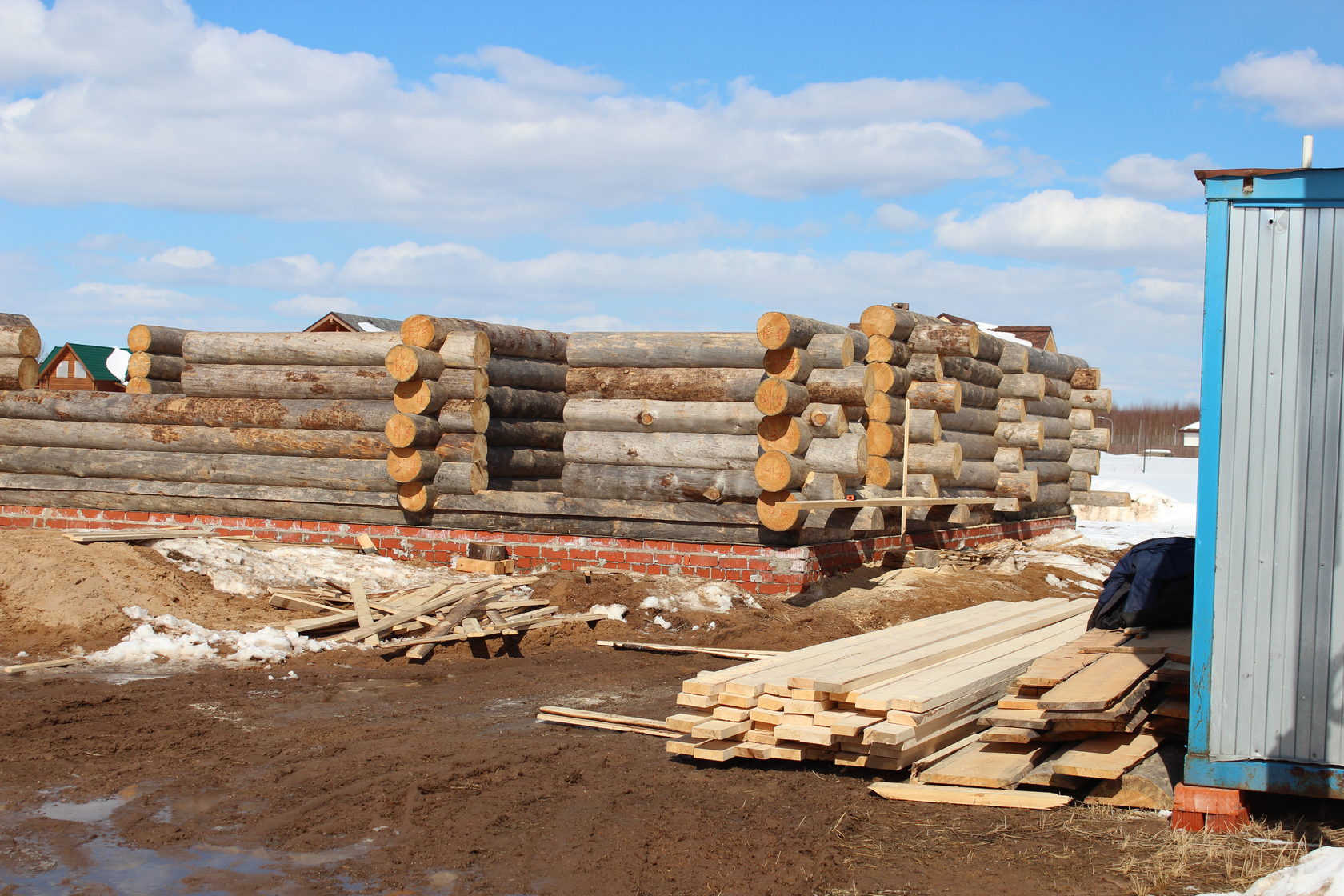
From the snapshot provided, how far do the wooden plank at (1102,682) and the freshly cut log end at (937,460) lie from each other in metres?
7.04

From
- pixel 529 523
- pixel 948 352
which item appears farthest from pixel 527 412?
pixel 948 352

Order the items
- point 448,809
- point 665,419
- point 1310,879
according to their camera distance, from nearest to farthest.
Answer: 1. point 1310,879
2. point 448,809
3. point 665,419

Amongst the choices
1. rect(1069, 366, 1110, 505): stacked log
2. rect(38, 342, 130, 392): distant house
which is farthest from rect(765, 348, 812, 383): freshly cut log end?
rect(38, 342, 130, 392): distant house

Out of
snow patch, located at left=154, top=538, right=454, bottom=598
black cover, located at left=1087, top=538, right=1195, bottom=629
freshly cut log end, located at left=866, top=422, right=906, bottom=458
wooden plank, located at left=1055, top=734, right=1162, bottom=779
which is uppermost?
freshly cut log end, located at left=866, top=422, right=906, bottom=458

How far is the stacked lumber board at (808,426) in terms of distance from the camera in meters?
10.8

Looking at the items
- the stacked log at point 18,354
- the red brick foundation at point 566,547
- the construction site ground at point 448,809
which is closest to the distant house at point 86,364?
the stacked log at point 18,354

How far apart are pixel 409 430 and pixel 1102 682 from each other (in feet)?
25.5

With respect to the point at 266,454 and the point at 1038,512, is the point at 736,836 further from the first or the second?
the point at 1038,512

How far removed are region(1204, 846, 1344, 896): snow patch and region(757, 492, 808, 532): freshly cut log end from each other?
259 inches

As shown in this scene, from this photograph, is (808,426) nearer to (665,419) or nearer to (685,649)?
(665,419)

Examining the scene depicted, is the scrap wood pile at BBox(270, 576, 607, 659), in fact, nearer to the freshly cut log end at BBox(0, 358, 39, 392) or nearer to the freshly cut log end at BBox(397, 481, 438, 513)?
the freshly cut log end at BBox(397, 481, 438, 513)

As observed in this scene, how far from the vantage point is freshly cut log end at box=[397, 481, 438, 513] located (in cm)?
1216

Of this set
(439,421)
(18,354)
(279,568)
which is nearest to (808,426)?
(439,421)

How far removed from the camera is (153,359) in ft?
44.6
